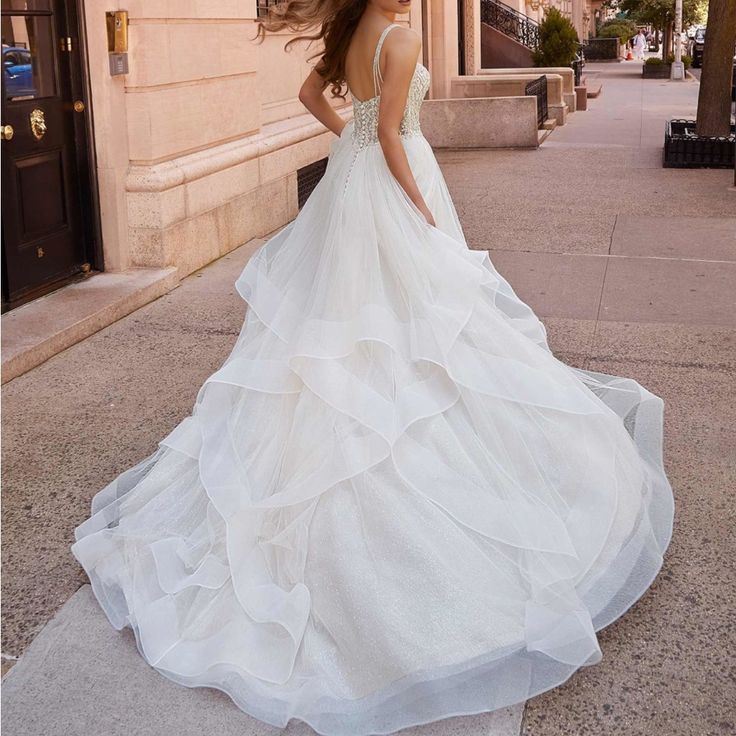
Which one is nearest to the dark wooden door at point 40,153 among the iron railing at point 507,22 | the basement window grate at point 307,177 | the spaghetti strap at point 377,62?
the spaghetti strap at point 377,62

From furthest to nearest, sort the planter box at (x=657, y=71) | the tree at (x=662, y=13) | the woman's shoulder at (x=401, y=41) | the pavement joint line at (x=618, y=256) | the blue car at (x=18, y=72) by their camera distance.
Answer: the tree at (x=662, y=13)
the planter box at (x=657, y=71)
the pavement joint line at (x=618, y=256)
the blue car at (x=18, y=72)
the woman's shoulder at (x=401, y=41)

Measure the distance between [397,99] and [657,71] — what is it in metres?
37.3

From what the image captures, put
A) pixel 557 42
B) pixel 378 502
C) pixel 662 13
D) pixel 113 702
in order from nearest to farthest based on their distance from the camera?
pixel 113 702 → pixel 378 502 → pixel 557 42 → pixel 662 13

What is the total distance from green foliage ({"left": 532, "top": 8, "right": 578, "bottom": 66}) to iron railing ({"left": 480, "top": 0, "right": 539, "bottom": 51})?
228cm

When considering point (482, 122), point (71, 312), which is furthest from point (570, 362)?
point (482, 122)

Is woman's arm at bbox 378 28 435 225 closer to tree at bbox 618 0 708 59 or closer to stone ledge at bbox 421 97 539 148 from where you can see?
stone ledge at bbox 421 97 539 148

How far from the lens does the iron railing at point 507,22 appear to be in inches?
1089

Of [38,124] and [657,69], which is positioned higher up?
[657,69]

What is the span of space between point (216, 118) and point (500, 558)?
6.20m

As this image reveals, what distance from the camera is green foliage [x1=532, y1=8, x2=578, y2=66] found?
25.0 metres

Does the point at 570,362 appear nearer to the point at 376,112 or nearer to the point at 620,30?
the point at 376,112

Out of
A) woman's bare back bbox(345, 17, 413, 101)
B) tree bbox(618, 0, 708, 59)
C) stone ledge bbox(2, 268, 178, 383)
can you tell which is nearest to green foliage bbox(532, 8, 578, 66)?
stone ledge bbox(2, 268, 178, 383)

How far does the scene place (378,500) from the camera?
321 centimetres

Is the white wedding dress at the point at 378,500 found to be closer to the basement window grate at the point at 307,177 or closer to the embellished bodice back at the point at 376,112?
the embellished bodice back at the point at 376,112
